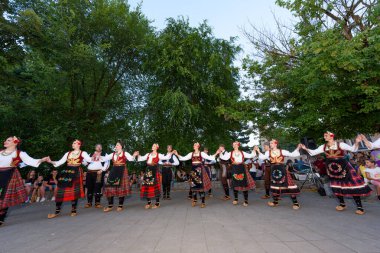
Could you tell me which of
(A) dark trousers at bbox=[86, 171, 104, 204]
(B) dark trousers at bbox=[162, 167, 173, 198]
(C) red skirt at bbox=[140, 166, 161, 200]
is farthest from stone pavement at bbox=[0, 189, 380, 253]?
(B) dark trousers at bbox=[162, 167, 173, 198]

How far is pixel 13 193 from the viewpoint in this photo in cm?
571

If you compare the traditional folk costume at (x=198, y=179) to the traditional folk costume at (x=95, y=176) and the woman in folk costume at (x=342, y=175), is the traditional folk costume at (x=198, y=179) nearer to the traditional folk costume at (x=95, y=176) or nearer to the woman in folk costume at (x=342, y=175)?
the traditional folk costume at (x=95, y=176)

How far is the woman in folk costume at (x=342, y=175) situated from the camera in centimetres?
563

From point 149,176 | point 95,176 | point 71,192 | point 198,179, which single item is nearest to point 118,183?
point 149,176

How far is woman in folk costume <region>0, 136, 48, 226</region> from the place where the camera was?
556cm

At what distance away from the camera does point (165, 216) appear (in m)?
5.79

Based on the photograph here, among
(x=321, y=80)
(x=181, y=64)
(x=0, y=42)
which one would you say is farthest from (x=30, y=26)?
(x=321, y=80)

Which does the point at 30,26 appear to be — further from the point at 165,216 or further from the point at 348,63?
the point at 348,63

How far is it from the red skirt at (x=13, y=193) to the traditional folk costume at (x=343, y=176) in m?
8.13

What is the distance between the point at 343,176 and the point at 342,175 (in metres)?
0.03

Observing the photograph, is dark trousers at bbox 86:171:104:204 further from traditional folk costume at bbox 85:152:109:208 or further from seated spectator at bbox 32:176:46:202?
seated spectator at bbox 32:176:46:202

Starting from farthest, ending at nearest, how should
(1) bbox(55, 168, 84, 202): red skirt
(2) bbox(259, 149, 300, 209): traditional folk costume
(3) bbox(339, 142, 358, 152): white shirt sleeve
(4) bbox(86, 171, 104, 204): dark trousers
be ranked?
(4) bbox(86, 171, 104, 204): dark trousers
(2) bbox(259, 149, 300, 209): traditional folk costume
(1) bbox(55, 168, 84, 202): red skirt
(3) bbox(339, 142, 358, 152): white shirt sleeve

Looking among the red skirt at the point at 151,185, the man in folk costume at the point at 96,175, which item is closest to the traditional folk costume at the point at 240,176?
the red skirt at the point at 151,185

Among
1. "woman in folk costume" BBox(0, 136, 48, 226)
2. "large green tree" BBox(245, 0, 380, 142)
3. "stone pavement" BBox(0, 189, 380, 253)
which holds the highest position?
"large green tree" BBox(245, 0, 380, 142)
